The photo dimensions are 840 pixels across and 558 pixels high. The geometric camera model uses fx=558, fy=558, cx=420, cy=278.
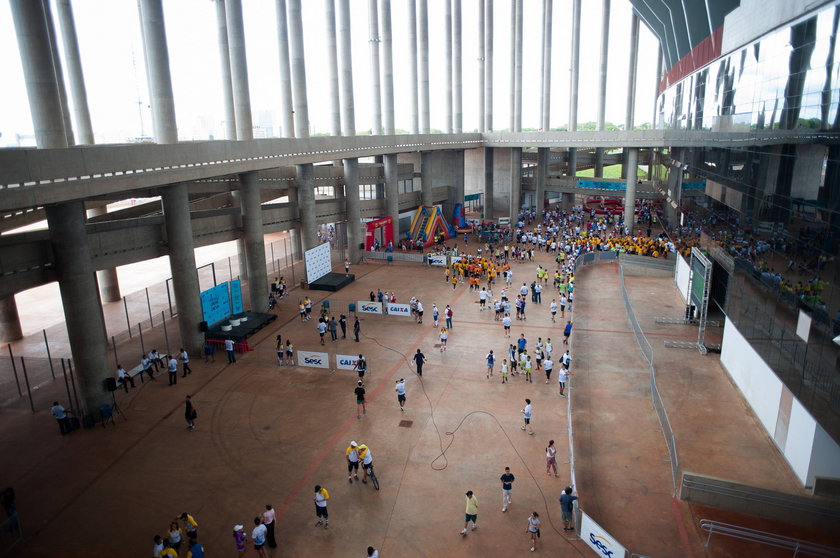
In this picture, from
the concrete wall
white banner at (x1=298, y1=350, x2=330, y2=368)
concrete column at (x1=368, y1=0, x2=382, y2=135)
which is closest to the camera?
the concrete wall

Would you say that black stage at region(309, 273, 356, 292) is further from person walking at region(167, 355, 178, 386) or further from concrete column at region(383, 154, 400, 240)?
person walking at region(167, 355, 178, 386)

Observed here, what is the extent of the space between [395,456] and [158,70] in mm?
17970

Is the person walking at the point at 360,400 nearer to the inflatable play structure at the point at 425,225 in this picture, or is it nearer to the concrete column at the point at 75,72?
the concrete column at the point at 75,72

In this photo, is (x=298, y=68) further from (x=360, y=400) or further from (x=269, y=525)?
(x=269, y=525)

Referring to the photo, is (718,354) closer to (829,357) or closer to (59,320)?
(829,357)

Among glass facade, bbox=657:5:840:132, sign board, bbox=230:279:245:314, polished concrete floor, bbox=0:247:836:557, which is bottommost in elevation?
polished concrete floor, bbox=0:247:836:557

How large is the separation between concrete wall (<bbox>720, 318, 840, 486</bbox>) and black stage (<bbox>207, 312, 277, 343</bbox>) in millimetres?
20354

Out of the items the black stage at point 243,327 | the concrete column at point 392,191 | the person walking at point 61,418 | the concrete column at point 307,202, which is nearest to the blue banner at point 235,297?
the black stage at point 243,327

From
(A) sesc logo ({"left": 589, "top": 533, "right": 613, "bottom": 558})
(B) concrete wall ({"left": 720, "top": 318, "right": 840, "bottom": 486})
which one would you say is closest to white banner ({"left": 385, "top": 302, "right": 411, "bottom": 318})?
(B) concrete wall ({"left": 720, "top": 318, "right": 840, "bottom": 486})

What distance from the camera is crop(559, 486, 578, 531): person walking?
12.7m

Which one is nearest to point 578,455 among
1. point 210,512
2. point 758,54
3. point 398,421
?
point 398,421

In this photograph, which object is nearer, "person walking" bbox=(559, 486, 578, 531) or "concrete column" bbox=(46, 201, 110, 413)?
"person walking" bbox=(559, 486, 578, 531)

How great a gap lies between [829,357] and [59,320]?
120ft

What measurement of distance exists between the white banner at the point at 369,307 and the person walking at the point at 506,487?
15786 millimetres
